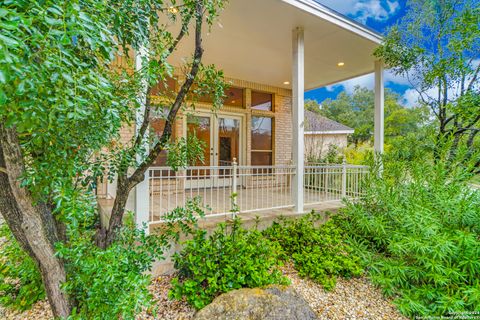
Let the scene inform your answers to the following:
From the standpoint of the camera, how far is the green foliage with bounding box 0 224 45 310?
2295 millimetres

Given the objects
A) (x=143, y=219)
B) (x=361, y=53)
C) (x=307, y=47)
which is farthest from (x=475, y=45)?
(x=143, y=219)

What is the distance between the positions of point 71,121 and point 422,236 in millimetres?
3563

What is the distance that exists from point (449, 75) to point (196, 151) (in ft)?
16.3

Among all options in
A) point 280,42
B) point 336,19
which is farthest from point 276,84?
point 336,19

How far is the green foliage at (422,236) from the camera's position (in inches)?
99.8

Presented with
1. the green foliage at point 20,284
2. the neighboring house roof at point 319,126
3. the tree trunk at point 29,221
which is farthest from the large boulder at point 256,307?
the neighboring house roof at point 319,126

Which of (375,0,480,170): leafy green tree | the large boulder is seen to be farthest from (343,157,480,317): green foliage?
(375,0,480,170): leafy green tree

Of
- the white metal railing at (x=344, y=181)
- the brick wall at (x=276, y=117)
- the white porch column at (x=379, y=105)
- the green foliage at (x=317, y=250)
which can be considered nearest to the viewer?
the green foliage at (x=317, y=250)

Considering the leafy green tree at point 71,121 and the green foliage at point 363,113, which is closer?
the leafy green tree at point 71,121

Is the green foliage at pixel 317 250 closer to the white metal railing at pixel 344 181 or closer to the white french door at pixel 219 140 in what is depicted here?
the white metal railing at pixel 344 181

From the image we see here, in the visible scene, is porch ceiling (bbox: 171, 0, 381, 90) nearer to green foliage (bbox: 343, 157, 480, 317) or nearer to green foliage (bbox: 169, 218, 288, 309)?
green foliage (bbox: 169, 218, 288, 309)

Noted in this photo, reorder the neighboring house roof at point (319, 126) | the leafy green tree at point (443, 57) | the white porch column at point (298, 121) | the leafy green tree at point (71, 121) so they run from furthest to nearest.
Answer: the neighboring house roof at point (319, 126), the leafy green tree at point (443, 57), the white porch column at point (298, 121), the leafy green tree at point (71, 121)

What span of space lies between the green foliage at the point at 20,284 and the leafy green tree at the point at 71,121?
806 millimetres

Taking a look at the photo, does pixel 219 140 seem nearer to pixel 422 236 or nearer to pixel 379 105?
pixel 379 105
